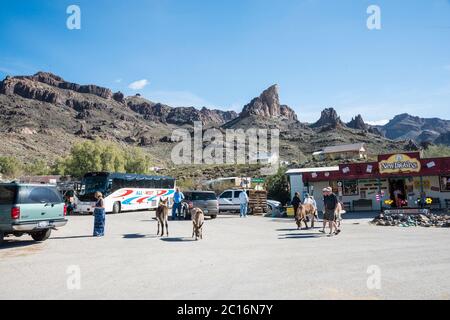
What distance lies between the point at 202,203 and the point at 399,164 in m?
14.2

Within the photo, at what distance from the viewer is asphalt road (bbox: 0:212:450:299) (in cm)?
634

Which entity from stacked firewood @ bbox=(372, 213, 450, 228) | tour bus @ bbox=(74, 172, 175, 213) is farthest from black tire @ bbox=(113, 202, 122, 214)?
stacked firewood @ bbox=(372, 213, 450, 228)

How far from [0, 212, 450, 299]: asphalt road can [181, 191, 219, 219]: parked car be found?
9437 millimetres

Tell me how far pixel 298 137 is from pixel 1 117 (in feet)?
327

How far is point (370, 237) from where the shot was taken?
1367 cm

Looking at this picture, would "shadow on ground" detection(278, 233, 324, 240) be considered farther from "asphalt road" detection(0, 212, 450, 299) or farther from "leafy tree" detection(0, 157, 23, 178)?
"leafy tree" detection(0, 157, 23, 178)

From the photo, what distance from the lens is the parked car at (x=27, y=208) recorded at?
37.8 feet

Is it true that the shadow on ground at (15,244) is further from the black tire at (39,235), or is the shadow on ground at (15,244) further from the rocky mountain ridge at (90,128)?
the rocky mountain ridge at (90,128)

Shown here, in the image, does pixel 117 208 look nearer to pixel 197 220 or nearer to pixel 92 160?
pixel 197 220

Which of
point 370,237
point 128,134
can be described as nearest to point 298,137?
point 128,134

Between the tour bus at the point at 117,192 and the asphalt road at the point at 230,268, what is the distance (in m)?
15.4

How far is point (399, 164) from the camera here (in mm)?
26234
